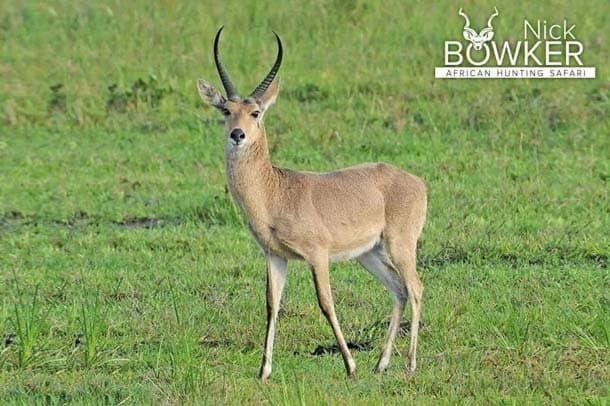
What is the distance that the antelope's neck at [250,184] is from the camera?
6516 millimetres

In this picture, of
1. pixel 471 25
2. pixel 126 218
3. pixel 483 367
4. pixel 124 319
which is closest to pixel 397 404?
pixel 483 367

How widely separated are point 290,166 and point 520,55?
11.5ft

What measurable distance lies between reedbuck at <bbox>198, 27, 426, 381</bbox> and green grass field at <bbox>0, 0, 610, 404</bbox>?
13.8 inches

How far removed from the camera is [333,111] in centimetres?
1244

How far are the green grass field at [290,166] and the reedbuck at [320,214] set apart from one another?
1.15ft

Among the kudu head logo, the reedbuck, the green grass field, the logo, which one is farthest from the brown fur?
the kudu head logo

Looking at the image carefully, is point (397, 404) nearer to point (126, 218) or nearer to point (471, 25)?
point (126, 218)

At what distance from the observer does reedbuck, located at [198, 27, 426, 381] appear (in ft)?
21.2

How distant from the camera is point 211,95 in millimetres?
6848

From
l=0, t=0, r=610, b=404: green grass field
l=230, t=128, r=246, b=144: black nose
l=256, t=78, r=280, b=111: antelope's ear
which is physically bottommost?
l=0, t=0, r=610, b=404: green grass field

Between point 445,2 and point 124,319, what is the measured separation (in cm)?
828

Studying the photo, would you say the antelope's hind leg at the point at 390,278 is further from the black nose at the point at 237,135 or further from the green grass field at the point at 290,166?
the black nose at the point at 237,135

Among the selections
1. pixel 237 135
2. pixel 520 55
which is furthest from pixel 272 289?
pixel 520 55

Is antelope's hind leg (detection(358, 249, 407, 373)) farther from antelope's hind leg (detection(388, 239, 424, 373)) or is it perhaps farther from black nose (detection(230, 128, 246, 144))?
black nose (detection(230, 128, 246, 144))
